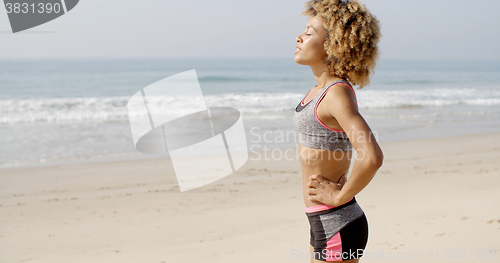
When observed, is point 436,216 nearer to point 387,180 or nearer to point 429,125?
point 387,180

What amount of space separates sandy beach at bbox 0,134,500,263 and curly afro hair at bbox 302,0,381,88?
261cm

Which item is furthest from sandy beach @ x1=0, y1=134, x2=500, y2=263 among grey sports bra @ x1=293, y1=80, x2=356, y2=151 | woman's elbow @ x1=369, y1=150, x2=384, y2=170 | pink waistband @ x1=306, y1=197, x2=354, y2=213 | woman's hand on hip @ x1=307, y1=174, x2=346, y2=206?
woman's elbow @ x1=369, y1=150, x2=384, y2=170

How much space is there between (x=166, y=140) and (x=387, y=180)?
6.03 meters

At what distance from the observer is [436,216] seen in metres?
4.83

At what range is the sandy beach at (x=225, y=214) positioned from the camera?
13.4 feet

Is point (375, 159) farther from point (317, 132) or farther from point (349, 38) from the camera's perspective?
point (349, 38)

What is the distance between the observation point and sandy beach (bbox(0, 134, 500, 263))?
4086mm

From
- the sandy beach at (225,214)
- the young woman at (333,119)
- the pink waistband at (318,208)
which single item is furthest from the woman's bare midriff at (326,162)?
the sandy beach at (225,214)

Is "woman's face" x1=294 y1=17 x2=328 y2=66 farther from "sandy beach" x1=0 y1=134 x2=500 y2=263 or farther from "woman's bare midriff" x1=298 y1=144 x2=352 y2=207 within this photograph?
"sandy beach" x1=0 y1=134 x2=500 y2=263

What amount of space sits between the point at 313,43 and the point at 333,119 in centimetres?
38

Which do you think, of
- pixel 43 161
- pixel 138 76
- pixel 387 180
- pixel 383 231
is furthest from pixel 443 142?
pixel 138 76

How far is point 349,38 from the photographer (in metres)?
1.67

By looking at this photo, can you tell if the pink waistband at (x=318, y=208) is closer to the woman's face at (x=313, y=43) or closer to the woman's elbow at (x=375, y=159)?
the woman's elbow at (x=375, y=159)

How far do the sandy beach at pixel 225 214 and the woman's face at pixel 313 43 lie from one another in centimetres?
260
